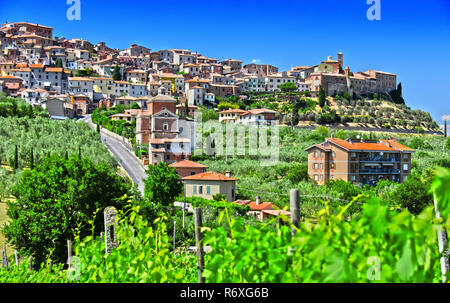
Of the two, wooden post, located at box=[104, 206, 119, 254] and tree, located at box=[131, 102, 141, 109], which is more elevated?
tree, located at box=[131, 102, 141, 109]

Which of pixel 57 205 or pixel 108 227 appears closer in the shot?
pixel 108 227

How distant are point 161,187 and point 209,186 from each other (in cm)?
305

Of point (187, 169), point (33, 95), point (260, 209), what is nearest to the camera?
point (260, 209)

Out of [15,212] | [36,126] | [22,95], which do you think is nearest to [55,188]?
[15,212]

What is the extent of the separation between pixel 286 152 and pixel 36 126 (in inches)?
857

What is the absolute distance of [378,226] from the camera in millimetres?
2061

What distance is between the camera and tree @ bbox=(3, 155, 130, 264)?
1484 centimetres

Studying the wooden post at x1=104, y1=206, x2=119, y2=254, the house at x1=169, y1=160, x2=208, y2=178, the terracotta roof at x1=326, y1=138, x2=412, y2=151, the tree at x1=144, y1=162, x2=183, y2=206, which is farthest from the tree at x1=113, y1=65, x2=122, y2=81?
the wooden post at x1=104, y1=206, x2=119, y2=254

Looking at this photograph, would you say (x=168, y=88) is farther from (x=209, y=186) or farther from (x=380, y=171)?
(x=209, y=186)

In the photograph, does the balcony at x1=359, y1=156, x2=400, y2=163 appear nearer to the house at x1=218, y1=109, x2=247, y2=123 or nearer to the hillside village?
the hillside village

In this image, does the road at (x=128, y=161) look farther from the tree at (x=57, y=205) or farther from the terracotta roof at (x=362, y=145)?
the terracotta roof at (x=362, y=145)

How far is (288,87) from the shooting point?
7812cm

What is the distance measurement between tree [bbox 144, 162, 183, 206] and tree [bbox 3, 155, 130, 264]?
618 cm

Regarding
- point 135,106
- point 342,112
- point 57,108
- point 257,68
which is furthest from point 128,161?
point 257,68
